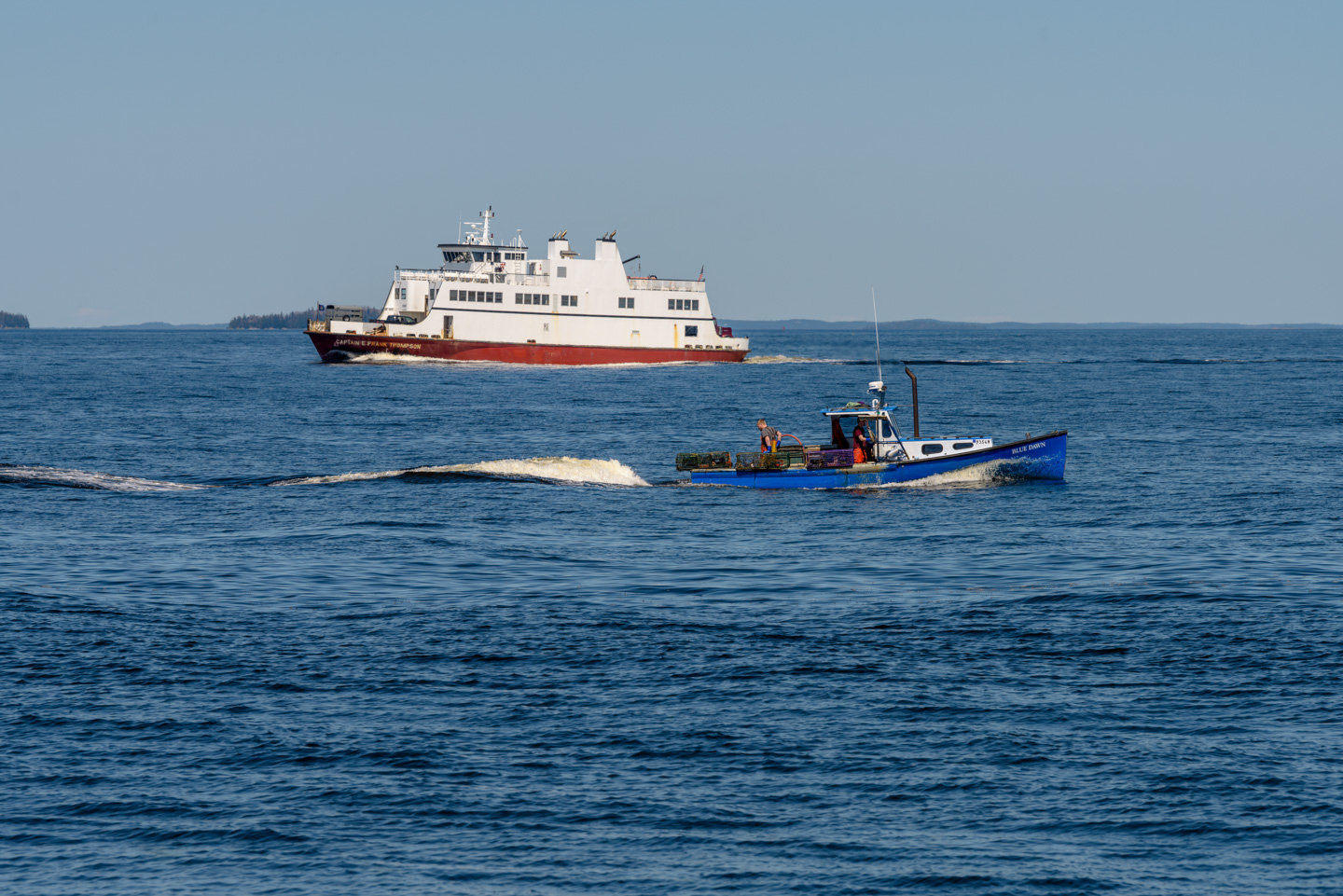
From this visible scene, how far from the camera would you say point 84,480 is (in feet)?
125

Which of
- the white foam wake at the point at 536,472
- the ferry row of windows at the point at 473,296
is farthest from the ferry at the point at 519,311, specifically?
the white foam wake at the point at 536,472

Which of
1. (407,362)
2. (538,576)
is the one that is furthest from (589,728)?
(407,362)

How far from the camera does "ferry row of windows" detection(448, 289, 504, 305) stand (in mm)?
105312

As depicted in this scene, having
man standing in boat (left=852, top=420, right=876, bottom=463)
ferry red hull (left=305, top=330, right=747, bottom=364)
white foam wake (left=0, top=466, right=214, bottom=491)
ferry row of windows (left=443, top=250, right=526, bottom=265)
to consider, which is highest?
ferry row of windows (left=443, top=250, right=526, bottom=265)

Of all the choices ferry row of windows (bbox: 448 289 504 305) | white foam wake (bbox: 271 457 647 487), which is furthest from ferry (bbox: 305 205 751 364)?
white foam wake (bbox: 271 457 647 487)

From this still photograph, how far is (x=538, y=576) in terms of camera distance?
2606cm

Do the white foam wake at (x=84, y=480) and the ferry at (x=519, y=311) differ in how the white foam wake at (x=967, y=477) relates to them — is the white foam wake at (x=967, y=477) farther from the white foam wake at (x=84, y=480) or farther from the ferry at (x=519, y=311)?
the ferry at (x=519, y=311)

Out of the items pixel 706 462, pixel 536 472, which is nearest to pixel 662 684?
pixel 706 462

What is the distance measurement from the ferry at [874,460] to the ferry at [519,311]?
68194mm

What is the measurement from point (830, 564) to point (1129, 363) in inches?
4358

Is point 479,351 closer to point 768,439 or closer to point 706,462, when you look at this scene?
point 706,462

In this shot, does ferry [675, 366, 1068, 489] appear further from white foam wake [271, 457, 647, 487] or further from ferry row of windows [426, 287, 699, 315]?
ferry row of windows [426, 287, 699, 315]

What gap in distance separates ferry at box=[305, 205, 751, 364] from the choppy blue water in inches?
2564

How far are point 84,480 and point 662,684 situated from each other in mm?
25720
